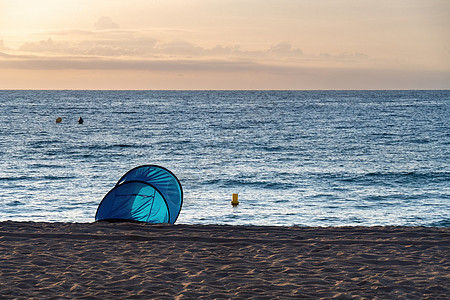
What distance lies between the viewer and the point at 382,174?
97.6 feet

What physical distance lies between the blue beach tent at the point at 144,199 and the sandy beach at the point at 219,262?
2.00 meters

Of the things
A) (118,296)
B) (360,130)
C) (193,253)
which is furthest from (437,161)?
(118,296)

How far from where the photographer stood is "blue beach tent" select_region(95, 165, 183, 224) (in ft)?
45.9

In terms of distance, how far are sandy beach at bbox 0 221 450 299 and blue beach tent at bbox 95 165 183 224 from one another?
2.00 m

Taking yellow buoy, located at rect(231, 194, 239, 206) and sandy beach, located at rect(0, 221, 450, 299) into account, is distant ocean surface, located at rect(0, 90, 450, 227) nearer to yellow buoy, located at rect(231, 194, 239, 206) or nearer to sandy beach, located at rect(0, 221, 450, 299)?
yellow buoy, located at rect(231, 194, 239, 206)

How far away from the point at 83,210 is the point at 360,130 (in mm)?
44990

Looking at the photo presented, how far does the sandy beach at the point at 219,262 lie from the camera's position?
25.4ft

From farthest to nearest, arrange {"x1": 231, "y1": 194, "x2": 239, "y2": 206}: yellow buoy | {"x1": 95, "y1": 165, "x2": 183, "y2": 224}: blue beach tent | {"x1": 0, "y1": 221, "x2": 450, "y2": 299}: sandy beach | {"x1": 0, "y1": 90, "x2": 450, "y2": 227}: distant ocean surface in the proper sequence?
{"x1": 231, "y1": 194, "x2": 239, "y2": 206}: yellow buoy < {"x1": 0, "y1": 90, "x2": 450, "y2": 227}: distant ocean surface < {"x1": 95, "y1": 165, "x2": 183, "y2": 224}: blue beach tent < {"x1": 0, "y1": 221, "x2": 450, "y2": 299}: sandy beach

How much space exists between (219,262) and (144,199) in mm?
5591

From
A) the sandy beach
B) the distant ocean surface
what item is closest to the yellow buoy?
the distant ocean surface

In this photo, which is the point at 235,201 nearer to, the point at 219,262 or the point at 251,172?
the point at 251,172

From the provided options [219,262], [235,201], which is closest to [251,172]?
[235,201]

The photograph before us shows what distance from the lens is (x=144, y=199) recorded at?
14.3 meters

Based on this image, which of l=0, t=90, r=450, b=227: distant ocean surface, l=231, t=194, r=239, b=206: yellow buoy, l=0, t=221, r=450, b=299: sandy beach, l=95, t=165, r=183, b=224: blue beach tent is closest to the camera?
l=0, t=221, r=450, b=299: sandy beach
